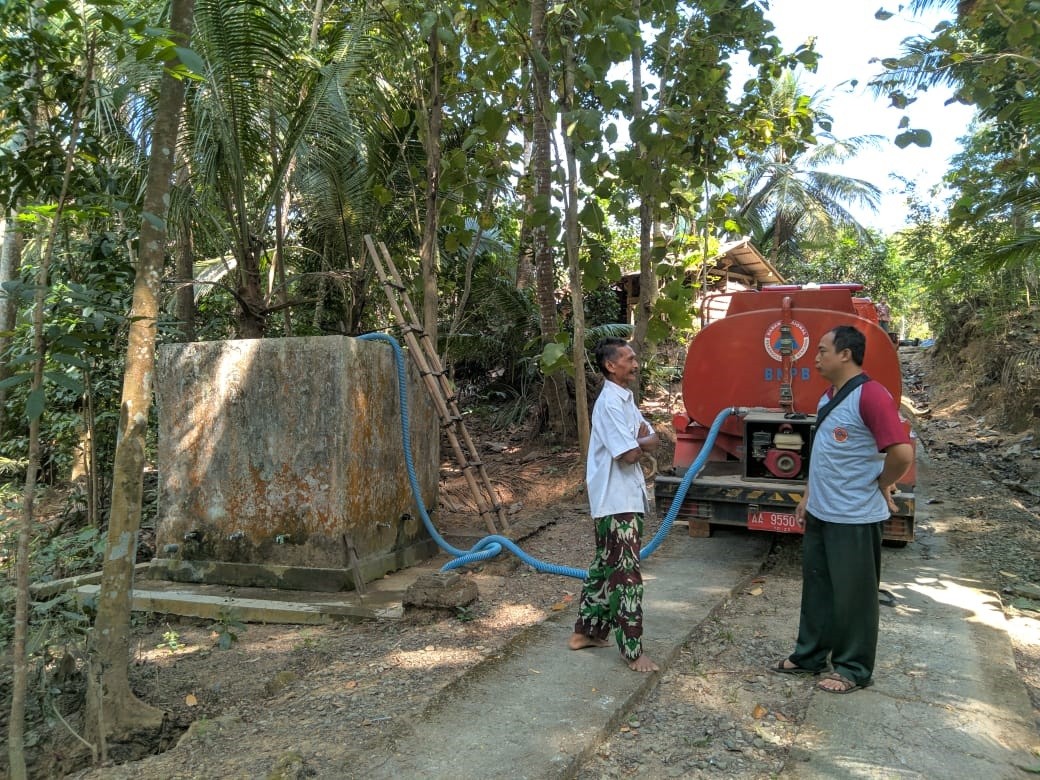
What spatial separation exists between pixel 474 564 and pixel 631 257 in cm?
1325

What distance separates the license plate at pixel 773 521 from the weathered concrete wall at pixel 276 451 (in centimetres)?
286

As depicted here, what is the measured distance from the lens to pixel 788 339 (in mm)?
6230

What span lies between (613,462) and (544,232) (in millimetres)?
5594

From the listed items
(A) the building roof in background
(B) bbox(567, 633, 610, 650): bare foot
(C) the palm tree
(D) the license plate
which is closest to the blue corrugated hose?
(D) the license plate

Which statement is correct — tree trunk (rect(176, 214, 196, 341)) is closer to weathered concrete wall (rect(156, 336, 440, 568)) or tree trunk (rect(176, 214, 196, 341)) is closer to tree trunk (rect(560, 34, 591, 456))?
weathered concrete wall (rect(156, 336, 440, 568))

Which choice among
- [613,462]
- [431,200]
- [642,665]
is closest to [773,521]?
[642,665]

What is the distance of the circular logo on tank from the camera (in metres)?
6.23

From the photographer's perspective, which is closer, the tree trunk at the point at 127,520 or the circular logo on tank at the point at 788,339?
the tree trunk at the point at 127,520

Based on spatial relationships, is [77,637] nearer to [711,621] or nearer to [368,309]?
[711,621]

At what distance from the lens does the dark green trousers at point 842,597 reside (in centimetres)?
357

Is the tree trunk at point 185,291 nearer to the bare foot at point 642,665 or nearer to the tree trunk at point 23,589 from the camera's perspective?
the tree trunk at point 23,589

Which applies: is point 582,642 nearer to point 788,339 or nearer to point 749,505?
point 749,505

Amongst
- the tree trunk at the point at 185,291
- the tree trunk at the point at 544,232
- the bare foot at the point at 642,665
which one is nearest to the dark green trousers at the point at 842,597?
the bare foot at the point at 642,665

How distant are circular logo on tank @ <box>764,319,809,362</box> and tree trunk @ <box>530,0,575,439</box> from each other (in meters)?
2.24
